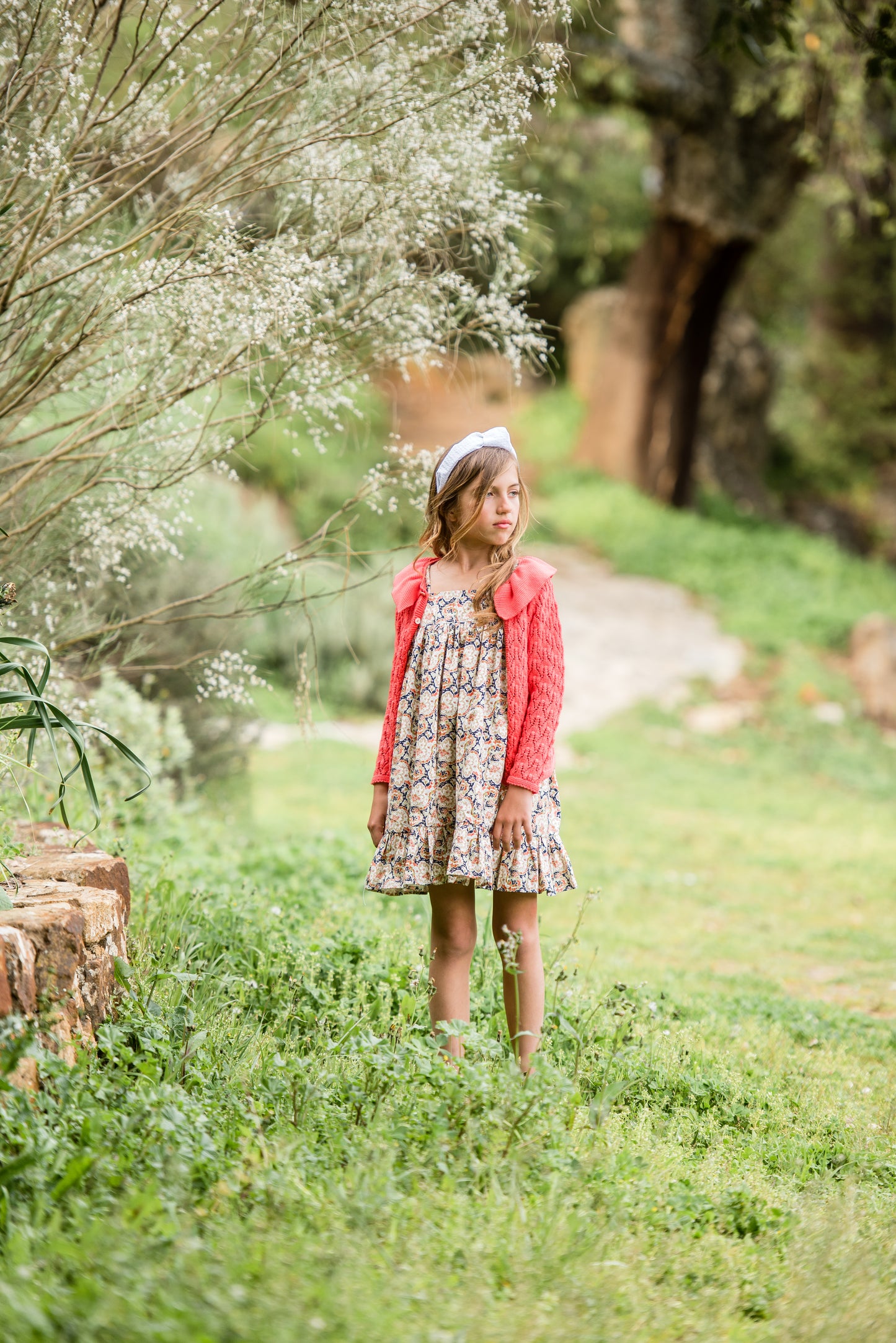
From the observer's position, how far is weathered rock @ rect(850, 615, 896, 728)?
10.3 meters

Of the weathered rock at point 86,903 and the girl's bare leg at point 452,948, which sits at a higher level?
the weathered rock at point 86,903

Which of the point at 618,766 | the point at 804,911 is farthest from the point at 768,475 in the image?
the point at 804,911

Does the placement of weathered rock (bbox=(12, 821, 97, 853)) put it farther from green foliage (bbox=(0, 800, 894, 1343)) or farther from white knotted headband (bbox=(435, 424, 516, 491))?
white knotted headband (bbox=(435, 424, 516, 491))

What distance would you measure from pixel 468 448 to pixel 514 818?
1026 mm

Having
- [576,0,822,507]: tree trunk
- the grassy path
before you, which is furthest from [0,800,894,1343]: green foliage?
[576,0,822,507]: tree trunk

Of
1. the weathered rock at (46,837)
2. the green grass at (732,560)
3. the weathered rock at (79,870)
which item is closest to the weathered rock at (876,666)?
the green grass at (732,560)

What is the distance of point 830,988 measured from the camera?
4.86 metres

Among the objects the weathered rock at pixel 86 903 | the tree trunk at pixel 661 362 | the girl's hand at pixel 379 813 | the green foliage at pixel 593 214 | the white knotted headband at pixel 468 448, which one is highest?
the green foliage at pixel 593 214

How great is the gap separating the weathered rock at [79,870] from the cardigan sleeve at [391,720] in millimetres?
792

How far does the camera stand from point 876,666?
34.9 feet

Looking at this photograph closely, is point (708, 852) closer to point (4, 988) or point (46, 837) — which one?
point (46, 837)

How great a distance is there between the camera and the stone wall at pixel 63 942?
2.50 m

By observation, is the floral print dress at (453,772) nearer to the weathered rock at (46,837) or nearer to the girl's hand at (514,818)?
the girl's hand at (514,818)

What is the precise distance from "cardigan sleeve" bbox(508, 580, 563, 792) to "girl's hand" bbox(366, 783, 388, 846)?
0.41m
